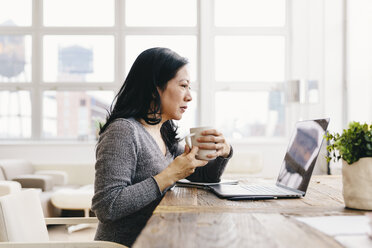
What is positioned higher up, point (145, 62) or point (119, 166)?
point (145, 62)

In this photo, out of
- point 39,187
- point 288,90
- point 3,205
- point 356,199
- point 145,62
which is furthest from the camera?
point 288,90

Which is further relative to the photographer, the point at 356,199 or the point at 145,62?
the point at 145,62

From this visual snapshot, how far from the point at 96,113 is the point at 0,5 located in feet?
6.97

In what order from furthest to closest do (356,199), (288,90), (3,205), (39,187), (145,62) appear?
(288,90)
(39,187)
(145,62)
(3,205)
(356,199)

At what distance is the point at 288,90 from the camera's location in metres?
5.25

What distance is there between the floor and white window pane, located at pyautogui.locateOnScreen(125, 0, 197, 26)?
124 inches

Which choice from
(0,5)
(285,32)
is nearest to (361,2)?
(285,32)

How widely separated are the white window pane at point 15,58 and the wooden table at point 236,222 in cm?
524

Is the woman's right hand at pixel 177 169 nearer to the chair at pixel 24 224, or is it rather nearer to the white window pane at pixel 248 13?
the chair at pixel 24 224

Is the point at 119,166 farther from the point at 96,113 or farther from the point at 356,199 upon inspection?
the point at 96,113

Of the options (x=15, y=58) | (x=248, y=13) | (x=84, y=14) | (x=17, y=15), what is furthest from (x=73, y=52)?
(x=248, y=13)

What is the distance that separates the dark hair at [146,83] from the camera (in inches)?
56.0

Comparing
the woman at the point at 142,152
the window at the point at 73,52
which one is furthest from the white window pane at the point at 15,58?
the woman at the point at 142,152

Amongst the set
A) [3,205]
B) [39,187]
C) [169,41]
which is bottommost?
[39,187]
